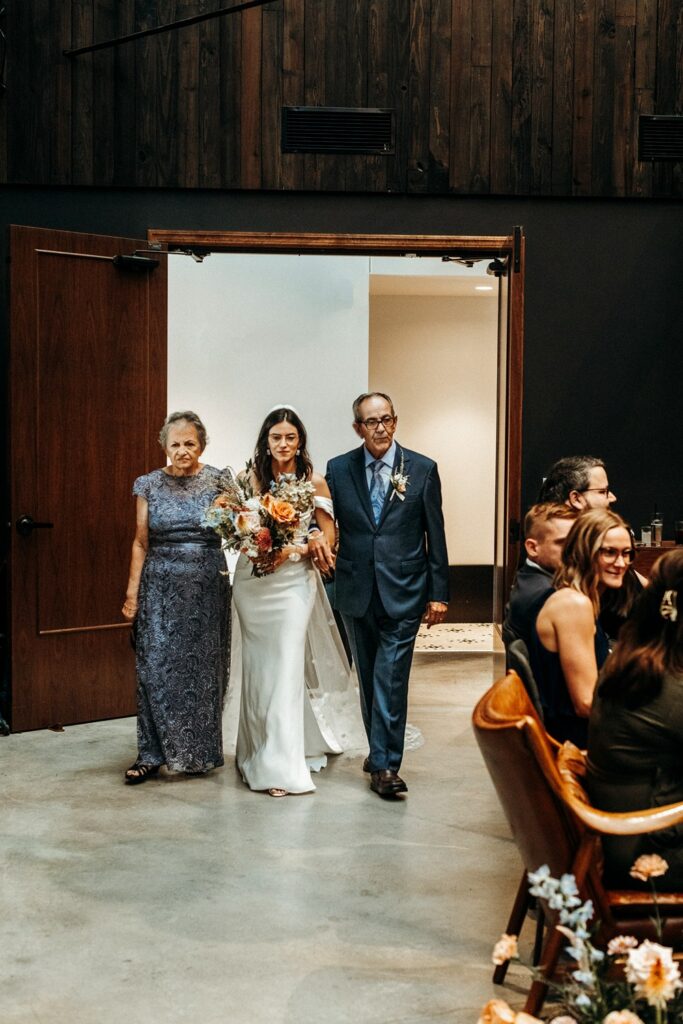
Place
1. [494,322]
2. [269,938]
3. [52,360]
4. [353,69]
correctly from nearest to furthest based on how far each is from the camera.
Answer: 1. [269,938]
2. [52,360]
3. [353,69]
4. [494,322]

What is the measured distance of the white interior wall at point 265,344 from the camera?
9.18 metres

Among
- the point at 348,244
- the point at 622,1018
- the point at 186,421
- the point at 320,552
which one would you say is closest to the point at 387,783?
the point at 320,552

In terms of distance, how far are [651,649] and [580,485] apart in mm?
2399

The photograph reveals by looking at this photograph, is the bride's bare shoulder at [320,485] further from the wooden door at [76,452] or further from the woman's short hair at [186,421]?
the wooden door at [76,452]

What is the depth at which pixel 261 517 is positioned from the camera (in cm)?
552

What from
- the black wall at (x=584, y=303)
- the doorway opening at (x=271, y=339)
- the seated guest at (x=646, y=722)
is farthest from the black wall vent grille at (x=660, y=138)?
the seated guest at (x=646, y=722)

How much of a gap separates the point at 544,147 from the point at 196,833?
447 centimetres

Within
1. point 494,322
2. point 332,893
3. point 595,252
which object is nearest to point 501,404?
point 595,252

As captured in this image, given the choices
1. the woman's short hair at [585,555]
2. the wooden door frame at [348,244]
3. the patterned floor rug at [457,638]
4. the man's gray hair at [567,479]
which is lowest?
the patterned floor rug at [457,638]

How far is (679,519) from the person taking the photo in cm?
724

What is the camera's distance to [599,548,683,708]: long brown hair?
285cm

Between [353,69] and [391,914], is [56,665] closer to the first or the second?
[391,914]

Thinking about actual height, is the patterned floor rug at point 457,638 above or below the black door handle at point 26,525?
below

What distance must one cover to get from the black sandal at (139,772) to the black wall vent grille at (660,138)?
4.45 metres
